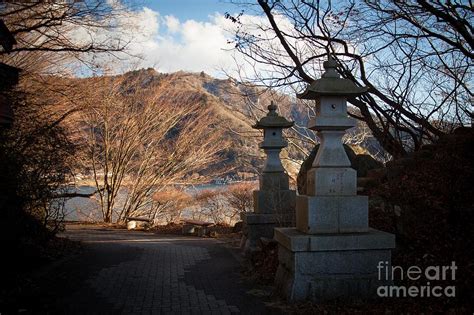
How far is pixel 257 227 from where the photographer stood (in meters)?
9.27

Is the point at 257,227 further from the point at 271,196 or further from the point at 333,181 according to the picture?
the point at 333,181

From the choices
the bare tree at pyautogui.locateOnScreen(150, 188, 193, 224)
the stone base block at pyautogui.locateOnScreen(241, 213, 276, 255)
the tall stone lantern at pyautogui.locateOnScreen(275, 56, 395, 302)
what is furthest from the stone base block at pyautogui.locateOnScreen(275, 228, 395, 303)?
the bare tree at pyautogui.locateOnScreen(150, 188, 193, 224)

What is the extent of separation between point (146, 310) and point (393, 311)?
316 cm

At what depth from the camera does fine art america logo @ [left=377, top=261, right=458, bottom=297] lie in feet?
17.4

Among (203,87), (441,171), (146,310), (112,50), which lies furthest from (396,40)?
(203,87)

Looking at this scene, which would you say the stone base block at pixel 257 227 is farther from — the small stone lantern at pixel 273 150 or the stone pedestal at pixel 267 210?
the small stone lantern at pixel 273 150

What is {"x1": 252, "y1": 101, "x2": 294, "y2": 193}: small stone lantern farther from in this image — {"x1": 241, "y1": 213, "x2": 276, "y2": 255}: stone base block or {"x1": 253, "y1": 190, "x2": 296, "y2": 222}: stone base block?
{"x1": 241, "y1": 213, "x2": 276, "y2": 255}: stone base block

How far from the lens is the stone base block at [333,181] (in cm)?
584

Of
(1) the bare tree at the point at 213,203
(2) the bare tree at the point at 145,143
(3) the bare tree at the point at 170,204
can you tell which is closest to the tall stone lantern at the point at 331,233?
(2) the bare tree at the point at 145,143

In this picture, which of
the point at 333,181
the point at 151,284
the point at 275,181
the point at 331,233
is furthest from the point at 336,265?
the point at 275,181

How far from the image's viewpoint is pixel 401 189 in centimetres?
815

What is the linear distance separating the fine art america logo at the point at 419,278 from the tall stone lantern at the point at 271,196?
321 centimetres

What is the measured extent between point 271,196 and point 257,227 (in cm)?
78

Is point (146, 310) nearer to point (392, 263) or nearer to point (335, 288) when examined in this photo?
point (335, 288)
